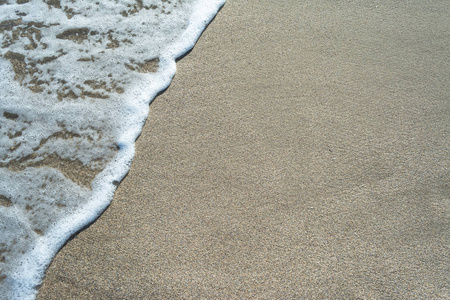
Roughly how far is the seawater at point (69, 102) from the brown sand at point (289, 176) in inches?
6.2

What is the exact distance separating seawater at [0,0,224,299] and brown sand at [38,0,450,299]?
0.16m

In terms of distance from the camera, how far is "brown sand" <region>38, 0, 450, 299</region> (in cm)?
171

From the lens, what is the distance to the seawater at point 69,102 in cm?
198

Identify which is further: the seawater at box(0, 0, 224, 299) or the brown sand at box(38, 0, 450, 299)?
the seawater at box(0, 0, 224, 299)

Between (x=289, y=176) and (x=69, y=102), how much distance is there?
1757 millimetres

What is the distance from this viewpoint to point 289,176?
79.7 inches

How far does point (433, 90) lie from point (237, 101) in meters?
1.44

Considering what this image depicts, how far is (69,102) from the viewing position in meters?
2.51

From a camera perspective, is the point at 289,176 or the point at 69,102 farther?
the point at 69,102

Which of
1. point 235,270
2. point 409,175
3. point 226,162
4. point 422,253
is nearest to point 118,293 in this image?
point 235,270

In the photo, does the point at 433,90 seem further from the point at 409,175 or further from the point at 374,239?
the point at 374,239

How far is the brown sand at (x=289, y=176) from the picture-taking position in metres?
1.71

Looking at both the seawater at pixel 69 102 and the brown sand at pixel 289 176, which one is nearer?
the brown sand at pixel 289 176

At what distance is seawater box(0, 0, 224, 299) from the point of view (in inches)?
77.8
